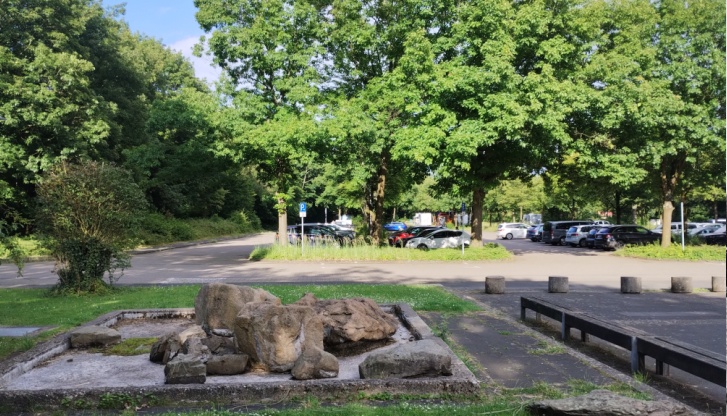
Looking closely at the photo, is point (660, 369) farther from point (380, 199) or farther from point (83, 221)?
point (380, 199)

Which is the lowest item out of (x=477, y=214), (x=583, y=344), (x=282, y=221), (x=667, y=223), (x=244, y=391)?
(x=583, y=344)

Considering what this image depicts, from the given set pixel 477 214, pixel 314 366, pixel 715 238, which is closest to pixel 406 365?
pixel 314 366

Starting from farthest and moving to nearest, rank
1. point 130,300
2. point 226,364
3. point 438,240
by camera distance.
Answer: point 438,240 → point 130,300 → point 226,364

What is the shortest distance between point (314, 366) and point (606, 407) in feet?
9.54

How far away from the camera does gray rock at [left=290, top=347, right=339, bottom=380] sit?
5844 mm

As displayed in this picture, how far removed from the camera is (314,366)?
5.91 meters

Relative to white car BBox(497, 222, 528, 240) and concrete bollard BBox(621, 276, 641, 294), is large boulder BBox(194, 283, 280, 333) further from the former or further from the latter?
white car BBox(497, 222, 528, 240)

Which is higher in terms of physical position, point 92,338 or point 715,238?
point 715,238

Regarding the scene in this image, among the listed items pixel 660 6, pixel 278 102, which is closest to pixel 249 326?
pixel 278 102

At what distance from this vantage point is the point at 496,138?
23234 millimetres

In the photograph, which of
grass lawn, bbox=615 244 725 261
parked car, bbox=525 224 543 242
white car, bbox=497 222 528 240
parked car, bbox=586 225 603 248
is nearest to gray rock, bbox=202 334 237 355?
grass lawn, bbox=615 244 725 261

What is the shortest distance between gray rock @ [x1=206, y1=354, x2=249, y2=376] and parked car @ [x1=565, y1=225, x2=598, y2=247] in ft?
112

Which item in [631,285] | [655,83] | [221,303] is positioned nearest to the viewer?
[221,303]

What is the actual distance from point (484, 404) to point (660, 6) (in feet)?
94.1
